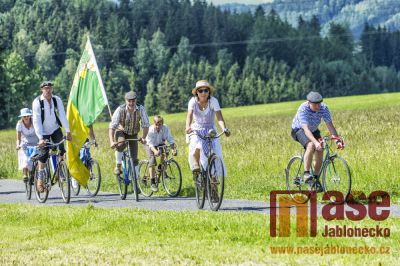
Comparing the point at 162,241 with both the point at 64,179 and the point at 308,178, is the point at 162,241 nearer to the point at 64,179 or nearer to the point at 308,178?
the point at 308,178

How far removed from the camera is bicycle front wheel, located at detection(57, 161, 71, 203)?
14.8 metres

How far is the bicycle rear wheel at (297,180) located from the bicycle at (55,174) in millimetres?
3814

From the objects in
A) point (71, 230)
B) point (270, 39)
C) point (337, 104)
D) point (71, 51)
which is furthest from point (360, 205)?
point (270, 39)

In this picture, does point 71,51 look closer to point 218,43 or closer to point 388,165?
point 218,43

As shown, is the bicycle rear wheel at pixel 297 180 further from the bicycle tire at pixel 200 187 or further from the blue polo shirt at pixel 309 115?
the bicycle tire at pixel 200 187

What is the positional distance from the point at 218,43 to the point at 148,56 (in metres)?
23.3

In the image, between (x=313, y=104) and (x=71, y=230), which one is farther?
(x=313, y=104)

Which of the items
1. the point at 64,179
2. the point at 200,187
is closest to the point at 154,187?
the point at 64,179

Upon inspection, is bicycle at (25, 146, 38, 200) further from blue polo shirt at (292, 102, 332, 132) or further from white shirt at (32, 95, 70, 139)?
blue polo shirt at (292, 102, 332, 132)

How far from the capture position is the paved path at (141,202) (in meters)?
12.9

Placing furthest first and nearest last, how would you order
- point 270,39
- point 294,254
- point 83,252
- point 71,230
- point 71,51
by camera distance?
point 270,39 < point 71,51 < point 71,230 < point 83,252 < point 294,254

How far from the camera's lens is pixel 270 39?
194 meters

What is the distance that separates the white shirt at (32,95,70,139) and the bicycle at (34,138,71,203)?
25cm

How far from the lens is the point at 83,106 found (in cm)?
1702
